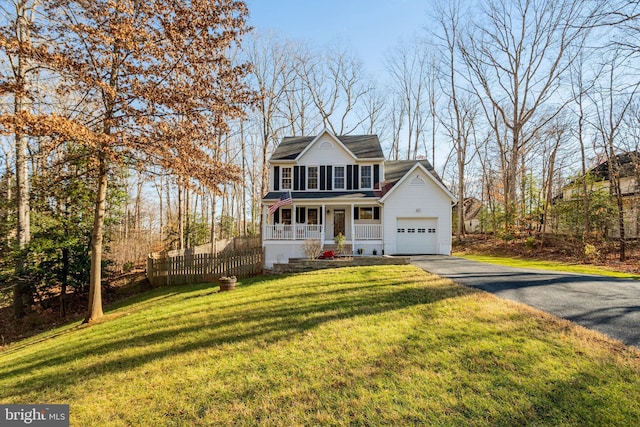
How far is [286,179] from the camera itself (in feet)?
58.1

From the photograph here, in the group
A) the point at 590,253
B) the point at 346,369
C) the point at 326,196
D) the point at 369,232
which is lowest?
the point at 346,369

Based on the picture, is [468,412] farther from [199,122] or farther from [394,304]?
[199,122]

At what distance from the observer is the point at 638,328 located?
4836 mm

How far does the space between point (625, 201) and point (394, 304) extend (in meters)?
24.9

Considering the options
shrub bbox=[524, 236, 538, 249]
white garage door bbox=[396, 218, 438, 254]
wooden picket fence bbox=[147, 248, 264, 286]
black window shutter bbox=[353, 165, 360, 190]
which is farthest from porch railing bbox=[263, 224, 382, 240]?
shrub bbox=[524, 236, 538, 249]

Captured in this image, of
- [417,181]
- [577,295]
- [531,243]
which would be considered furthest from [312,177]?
[531,243]

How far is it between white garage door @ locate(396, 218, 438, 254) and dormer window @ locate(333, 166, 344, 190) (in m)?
4.06

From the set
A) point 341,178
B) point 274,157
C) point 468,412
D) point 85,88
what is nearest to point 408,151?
point 341,178

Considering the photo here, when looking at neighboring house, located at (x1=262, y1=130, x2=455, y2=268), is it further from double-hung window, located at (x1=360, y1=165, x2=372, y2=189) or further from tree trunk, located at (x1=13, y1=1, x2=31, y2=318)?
tree trunk, located at (x1=13, y1=1, x2=31, y2=318)

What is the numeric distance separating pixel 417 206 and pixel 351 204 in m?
3.77

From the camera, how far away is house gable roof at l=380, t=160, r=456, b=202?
52.6 feet

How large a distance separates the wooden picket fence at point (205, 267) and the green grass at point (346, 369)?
6.42 m

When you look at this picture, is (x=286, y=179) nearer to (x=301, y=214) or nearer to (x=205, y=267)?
(x=301, y=214)

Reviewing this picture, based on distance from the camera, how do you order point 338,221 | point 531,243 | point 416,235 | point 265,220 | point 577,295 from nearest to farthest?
1. point 577,295
2. point 265,220
3. point 416,235
4. point 338,221
5. point 531,243
